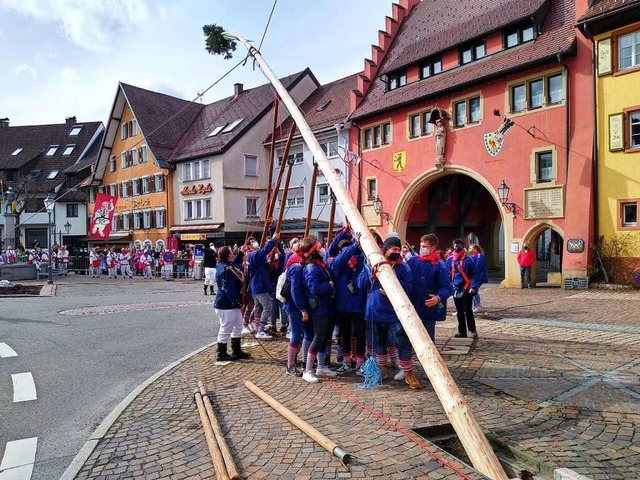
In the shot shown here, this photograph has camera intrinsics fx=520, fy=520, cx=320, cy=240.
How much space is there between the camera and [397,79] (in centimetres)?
2773

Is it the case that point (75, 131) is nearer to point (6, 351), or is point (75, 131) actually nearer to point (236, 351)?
point (6, 351)

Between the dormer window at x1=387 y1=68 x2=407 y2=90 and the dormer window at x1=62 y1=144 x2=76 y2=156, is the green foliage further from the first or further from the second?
the dormer window at x1=62 y1=144 x2=76 y2=156

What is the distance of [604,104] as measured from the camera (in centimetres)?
1873

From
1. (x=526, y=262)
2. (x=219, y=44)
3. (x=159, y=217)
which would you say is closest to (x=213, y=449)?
(x=219, y=44)

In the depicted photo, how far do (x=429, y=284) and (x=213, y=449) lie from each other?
3.59 metres

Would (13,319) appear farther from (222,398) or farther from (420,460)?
(420,460)

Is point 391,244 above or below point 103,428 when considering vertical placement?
above

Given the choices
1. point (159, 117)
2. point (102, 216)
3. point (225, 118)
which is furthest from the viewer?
point (159, 117)

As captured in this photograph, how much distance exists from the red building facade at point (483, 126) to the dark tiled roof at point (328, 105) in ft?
9.11

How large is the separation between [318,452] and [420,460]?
2.73ft

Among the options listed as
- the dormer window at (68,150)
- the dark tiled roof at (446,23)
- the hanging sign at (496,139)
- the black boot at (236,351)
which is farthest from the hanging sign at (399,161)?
the dormer window at (68,150)

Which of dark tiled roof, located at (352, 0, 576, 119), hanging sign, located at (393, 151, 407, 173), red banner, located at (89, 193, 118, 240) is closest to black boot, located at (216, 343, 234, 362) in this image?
dark tiled roof, located at (352, 0, 576, 119)

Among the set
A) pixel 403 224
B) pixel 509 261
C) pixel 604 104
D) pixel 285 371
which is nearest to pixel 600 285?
pixel 509 261

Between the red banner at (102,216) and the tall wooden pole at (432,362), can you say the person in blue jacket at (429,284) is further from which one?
the red banner at (102,216)
